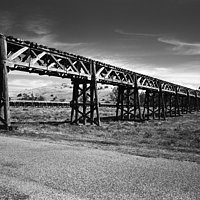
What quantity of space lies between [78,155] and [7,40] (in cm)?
849

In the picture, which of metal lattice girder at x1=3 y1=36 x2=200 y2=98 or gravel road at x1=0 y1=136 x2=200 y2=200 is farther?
metal lattice girder at x1=3 y1=36 x2=200 y2=98

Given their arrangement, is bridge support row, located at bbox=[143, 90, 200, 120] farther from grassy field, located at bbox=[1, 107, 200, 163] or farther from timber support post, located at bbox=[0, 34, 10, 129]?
timber support post, located at bbox=[0, 34, 10, 129]

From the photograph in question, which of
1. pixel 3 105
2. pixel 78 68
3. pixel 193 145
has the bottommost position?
pixel 193 145

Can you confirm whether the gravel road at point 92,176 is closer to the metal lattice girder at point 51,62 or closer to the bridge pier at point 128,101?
the metal lattice girder at point 51,62

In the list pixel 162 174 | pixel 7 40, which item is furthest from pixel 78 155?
pixel 7 40

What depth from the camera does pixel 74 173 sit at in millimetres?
4715

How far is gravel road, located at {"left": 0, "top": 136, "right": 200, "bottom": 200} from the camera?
3646 mm

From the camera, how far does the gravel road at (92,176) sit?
365cm

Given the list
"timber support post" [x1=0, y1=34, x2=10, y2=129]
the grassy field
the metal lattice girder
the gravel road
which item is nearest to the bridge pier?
the metal lattice girder

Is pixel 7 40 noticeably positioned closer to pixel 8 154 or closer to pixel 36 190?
pixel 8 154

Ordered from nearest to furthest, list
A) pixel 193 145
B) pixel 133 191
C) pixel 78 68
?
pixel 133 191, pixel 193 145, pixel 78 68

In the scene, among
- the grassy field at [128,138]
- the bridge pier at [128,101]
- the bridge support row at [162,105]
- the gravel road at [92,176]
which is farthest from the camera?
the bridge support row at [162,105]

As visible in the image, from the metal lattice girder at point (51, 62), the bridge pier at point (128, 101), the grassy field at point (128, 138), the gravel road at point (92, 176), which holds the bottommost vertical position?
the grassy field at point (128, 138)

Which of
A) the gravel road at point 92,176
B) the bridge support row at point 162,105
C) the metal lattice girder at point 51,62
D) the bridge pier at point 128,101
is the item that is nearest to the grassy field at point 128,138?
the gravel road at point 92,176
